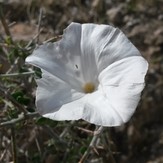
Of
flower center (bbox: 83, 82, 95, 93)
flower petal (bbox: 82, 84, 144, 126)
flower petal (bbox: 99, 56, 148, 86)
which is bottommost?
flower center (bbox: 83, 82, 95, 93)

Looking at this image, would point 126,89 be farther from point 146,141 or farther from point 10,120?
point 146,141

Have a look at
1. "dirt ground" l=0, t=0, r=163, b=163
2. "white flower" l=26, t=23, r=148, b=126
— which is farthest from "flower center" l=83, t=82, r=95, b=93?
"dirt ground" l=0, t=0, r=163, b=163

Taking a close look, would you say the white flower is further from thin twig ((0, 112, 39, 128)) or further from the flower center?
thin twig ((0, 112, 39, 128))

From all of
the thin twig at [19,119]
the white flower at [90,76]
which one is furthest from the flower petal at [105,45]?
the thin twig at [19,119]

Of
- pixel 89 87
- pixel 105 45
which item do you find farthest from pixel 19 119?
pixel 105 45

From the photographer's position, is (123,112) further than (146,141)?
No

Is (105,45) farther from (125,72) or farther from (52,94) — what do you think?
(52,94)

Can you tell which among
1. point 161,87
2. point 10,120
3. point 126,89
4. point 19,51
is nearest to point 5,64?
point 19,51
